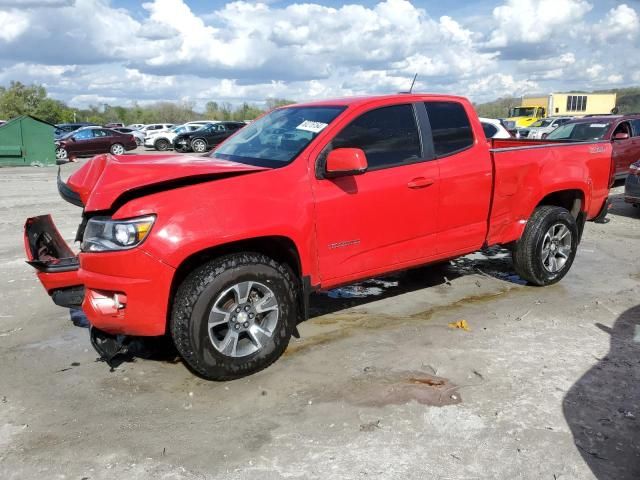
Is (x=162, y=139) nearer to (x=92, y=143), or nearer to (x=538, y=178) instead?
(x=92, y=143)

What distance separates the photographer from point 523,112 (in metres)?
37.8

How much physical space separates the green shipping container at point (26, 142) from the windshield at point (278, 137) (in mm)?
18574

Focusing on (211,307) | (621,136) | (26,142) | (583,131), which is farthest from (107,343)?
(26,142)

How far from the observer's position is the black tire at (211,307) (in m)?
3.44

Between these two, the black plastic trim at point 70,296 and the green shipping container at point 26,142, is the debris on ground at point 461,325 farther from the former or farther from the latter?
the green shipping container at point 26,142

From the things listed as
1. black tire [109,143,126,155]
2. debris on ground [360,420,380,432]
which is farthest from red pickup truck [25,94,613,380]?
black tire [109,143,126,155]

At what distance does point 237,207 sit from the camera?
3.50m

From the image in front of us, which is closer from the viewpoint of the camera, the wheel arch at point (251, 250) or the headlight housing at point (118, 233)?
the headlight housing at point (118, 233)

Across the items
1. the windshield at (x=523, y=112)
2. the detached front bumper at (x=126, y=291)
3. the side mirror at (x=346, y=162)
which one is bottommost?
the detached front bumper at (x=126, y=291)

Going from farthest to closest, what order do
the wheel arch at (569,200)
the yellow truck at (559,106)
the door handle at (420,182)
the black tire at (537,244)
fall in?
the yellow truck at (559,106), the wheel arch at (569,200), the black tire at (537,244), the door handle at (420,182)

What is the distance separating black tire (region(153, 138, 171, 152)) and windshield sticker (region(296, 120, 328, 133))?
27.4 metres

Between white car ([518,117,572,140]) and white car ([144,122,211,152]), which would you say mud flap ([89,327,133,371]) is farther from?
white car ([144,122,211,152])

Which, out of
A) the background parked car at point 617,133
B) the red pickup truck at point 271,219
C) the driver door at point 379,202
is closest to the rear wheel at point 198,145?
the background parked car at point 617,133

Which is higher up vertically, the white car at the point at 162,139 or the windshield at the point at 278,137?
the windshield at the point at 278,137
